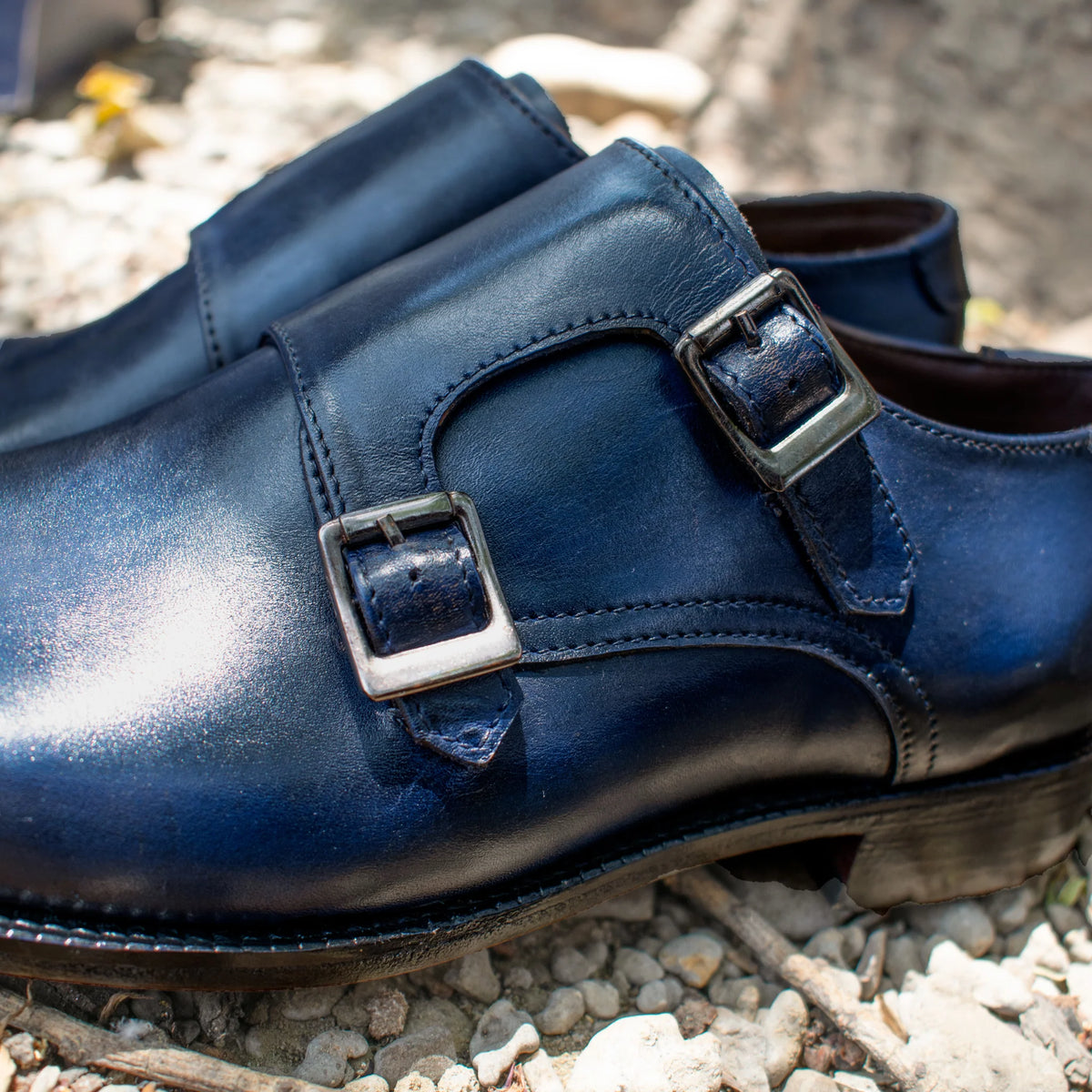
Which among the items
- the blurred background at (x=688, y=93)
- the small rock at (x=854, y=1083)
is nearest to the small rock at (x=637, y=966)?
the small rock at (x=854, y=1083)

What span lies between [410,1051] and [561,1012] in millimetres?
183

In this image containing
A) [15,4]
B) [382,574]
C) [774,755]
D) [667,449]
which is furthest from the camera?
[15,4]

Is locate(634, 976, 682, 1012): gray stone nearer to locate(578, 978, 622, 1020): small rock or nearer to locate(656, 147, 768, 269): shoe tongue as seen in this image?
locate(578, 978, 622, 1020): small rock

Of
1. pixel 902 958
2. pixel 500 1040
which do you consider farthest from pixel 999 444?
pixel 500 1040

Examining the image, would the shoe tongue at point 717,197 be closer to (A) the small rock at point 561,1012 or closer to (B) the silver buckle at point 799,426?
(B) the silver buckle at point 799,426

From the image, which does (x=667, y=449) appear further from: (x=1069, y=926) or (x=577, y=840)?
(x=1069, y=926)

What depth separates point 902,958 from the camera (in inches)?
54.7

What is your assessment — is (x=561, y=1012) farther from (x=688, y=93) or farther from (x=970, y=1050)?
(x=688, y=93)

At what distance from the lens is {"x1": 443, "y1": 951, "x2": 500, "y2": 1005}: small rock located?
1.23 meters

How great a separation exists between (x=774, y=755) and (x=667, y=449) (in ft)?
1.24

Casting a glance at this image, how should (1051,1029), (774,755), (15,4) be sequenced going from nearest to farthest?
1. (774,755)
2. (1051,1029)
3. (15,4)

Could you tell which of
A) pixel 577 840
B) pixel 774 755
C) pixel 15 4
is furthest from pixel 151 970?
pixel 15 4

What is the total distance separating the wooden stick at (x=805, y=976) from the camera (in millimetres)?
1221

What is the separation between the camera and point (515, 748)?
1.03 metres
